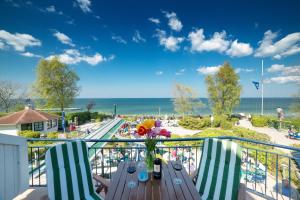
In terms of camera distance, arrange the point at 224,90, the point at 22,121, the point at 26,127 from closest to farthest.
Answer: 1. the point at 22,121
2. the point at 26,127
3. the point at 224,90

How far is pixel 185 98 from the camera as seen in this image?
22.4 metres

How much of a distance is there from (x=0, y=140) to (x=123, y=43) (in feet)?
68.6

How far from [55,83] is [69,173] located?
60.5 ft

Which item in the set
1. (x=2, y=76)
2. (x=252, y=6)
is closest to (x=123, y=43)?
(x=2, y=76)

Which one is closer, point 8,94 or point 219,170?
point 219,170

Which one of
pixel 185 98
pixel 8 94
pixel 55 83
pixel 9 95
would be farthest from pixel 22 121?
pixel 185 98

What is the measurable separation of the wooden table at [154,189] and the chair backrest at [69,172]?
0.45 meters

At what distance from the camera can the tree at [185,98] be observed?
870 inches

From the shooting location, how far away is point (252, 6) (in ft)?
29.3

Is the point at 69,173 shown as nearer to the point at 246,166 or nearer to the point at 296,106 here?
the point at 246,166

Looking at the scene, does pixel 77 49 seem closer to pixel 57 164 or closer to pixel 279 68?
pixel 57 164

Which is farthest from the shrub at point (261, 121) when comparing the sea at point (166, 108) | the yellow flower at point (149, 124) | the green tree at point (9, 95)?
the green tree at point (9, 95)

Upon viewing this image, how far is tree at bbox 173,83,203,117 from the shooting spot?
22.1m

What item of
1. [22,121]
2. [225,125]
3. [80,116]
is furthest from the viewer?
[80,116]
